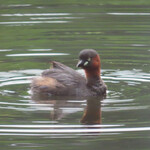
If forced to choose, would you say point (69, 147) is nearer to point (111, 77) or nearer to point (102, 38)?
point (111, 77)

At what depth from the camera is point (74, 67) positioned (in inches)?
533

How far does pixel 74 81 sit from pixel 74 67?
1767 mm

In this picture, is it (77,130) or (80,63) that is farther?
(80,63)

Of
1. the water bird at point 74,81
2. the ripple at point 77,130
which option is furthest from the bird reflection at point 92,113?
the ripple at point 77,130

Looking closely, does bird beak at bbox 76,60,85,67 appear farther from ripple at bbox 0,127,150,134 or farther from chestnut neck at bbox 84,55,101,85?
ripple at bbox 0,127,150,134

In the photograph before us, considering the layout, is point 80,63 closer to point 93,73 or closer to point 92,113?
point 93,73

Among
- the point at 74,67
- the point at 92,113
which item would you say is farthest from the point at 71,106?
the point at 74,67

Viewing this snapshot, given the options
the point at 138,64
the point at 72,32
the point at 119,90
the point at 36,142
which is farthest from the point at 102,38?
the point at 36,142

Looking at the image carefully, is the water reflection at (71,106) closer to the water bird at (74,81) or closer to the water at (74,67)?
the water at (74,67)

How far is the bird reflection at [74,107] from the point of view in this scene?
10311mm

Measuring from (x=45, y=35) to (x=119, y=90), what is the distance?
4.31m

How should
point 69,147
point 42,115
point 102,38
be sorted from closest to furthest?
point 69,147, point 42,115, point 102,38

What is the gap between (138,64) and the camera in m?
13.6

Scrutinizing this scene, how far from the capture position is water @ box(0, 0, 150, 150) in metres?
9.28
